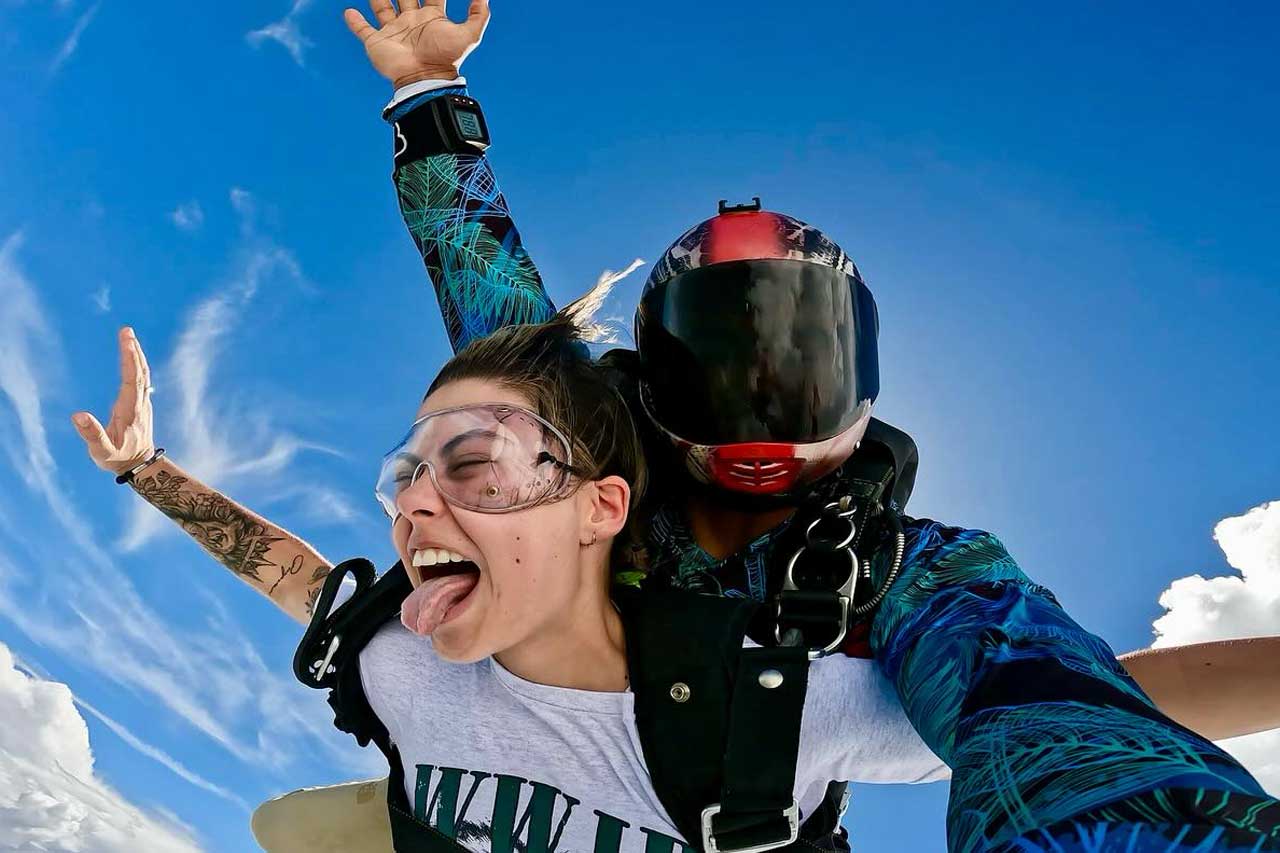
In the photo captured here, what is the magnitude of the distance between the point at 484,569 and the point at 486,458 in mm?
305

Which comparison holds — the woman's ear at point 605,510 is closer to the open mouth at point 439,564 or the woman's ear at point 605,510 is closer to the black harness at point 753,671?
the black harness at point 753,671

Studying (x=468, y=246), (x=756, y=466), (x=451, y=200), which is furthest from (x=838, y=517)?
(x=451, y=200)

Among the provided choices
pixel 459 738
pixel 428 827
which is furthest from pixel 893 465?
pixel 428 827

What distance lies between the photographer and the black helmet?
2.65 metres

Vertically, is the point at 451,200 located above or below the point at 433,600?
above

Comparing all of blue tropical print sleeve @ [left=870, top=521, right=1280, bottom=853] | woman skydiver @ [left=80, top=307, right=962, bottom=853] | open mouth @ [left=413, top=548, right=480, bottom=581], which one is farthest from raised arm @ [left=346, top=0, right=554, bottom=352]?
blue tropical print sleeve @ [left=870, top=521, right=1280, bottom=853]

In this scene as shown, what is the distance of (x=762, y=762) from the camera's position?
88.8 inches

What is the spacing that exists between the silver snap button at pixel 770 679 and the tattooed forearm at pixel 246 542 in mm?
1947

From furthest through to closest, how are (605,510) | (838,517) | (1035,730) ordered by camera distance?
1. (605,510)
2. (838,517)
3. (1035,730)

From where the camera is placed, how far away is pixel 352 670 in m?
2.88

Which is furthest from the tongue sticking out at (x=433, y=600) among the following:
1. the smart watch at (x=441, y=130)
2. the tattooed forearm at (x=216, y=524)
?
the smart watch at (x=441, y=130)

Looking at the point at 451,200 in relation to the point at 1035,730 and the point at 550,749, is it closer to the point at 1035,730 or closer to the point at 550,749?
the point at 550,749

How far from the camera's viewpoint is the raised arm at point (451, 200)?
11.6 feet

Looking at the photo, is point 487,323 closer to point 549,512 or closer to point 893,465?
point 549,512
